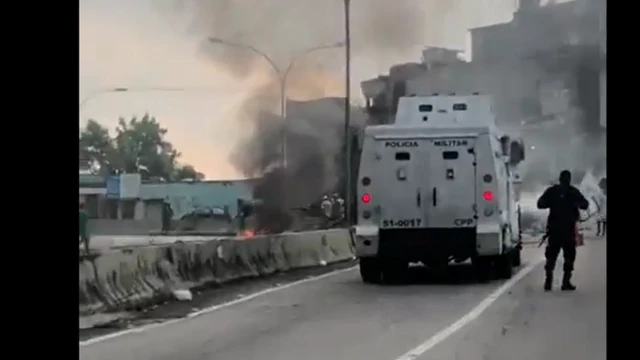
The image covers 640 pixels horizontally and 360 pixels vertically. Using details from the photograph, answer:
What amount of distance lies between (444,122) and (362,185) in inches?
22.0

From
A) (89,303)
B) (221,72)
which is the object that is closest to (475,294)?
(221,72)

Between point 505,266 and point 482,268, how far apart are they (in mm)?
447

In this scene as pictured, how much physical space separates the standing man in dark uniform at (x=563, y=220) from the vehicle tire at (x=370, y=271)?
1.59 metres

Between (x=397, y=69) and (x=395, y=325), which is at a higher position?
(x=397, y=69)

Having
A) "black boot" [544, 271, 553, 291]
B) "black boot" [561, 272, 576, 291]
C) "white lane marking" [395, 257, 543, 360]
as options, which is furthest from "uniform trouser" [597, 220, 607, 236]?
"white lane marking" [395, 257, 543, 360]

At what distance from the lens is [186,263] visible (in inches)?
276

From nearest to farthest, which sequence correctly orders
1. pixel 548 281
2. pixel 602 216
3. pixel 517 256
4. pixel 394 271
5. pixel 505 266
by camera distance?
pixel 602 216 < pixel 548 281 < pixel 517 256 < pixel 505 266 < pixel 394 271

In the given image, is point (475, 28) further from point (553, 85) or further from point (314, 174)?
point (314, 174)

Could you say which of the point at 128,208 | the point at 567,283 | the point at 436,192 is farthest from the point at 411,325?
the point at 128,208

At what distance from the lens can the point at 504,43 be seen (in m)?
4.80

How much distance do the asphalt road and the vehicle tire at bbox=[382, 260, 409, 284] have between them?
0.09m

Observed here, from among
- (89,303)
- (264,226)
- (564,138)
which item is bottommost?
(89,303)

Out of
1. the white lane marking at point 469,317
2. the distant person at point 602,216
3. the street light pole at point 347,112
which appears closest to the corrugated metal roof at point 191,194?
the street light pole at point 347,112

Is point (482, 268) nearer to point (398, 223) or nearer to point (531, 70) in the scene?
point (398, 223)
